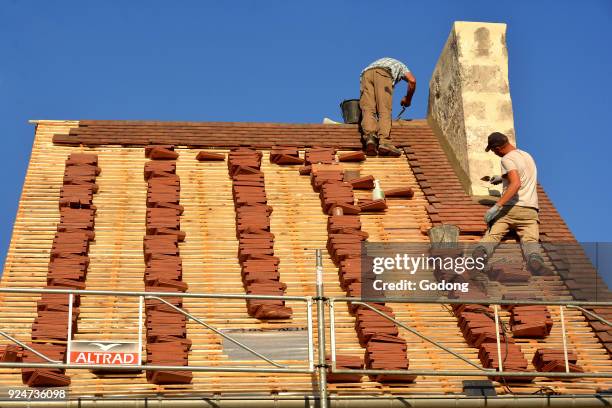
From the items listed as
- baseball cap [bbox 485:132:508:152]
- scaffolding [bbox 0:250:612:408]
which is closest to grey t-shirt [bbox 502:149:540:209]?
baseball cap [bbox 485:132:508:152]

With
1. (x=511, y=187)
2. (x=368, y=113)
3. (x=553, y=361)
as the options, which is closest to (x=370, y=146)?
(x=368, y=113)

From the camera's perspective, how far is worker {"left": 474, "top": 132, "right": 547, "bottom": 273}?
57.3 ft

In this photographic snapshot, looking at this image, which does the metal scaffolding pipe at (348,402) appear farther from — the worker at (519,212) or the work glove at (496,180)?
the work glove at (496,180)

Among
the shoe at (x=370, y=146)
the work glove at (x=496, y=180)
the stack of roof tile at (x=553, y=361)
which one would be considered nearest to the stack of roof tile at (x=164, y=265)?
the shoe at (x=370, y=146)

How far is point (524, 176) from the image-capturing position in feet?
58.9

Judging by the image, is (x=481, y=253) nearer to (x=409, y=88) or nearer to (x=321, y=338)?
(x=321, y=338)

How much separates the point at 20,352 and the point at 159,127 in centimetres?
771

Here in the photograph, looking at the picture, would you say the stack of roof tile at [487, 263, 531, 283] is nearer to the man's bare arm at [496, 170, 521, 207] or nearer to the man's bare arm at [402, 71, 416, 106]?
the man's bare arm at [496, 170, 521, 207]

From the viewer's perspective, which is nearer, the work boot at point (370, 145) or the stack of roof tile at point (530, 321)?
the stack of roof tile at point (530, 321)

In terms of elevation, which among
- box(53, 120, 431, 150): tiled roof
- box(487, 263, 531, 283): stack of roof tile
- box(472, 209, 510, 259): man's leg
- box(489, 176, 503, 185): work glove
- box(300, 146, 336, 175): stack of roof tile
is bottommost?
box(487, 263, 531, 283): stack of roof tile

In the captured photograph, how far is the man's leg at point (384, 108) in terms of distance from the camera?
21016mm

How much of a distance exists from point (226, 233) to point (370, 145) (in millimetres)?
3704

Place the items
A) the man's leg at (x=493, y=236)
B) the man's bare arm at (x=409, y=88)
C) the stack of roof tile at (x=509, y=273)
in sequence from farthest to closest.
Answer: the man's bare arm at (x=409, y=88) < the man's leg at (x=493, y=236) < the stack of roof tile at (x=509, y=273)

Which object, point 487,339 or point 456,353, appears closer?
point 456,353
